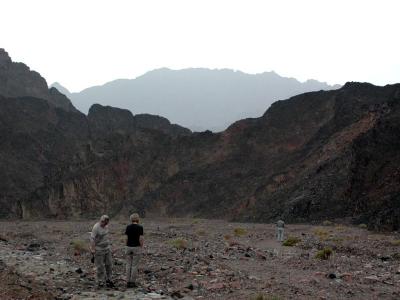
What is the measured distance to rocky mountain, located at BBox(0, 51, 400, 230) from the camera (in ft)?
129

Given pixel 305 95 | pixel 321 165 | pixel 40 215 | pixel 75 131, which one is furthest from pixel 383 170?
pixel 75 131

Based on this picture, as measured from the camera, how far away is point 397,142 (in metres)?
38.6

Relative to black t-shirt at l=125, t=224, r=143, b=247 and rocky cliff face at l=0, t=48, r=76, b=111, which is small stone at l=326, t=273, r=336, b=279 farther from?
rocky cliff face at l=0, t=48, r=76, b=111

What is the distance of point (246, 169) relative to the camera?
65.8m

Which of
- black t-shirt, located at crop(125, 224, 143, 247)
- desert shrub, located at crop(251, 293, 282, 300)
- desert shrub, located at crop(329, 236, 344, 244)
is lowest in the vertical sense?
desert shrub, located at crop(251, 293, 282, 300)

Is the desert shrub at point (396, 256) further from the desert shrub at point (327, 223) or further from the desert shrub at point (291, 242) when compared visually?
the desert shrub at point (327, 223)

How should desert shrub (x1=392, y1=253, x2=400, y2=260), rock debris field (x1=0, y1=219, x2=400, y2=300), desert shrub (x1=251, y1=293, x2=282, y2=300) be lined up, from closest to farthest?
desert shrub (x1=251, y1=293, x2=282, y2=300) < rock debris field (x1=0, y1=219, x2=400, y2=300) < desert shrub (x1=392, y1=253, x2=400, y2=260)

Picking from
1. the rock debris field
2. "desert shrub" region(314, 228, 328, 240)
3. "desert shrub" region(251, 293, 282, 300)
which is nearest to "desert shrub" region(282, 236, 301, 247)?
the rock debris field

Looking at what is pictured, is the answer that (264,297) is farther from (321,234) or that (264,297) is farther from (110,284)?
(321,234)

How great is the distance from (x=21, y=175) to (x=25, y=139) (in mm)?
11918

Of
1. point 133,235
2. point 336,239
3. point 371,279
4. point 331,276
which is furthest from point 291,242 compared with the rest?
point 133,235

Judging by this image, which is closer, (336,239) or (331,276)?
(331,276)

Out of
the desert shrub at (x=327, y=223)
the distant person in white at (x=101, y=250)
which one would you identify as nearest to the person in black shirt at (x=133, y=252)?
the distant person in white at (x=101, y=250)

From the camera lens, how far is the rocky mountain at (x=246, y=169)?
3931 cm
